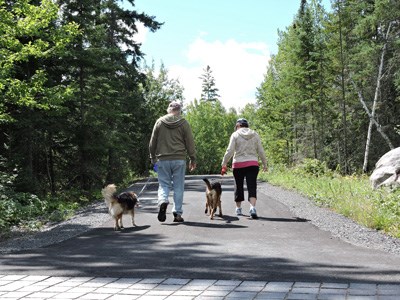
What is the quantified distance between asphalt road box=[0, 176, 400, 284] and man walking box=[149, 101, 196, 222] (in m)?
0.71

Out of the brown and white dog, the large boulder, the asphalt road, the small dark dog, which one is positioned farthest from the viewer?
the large boulder

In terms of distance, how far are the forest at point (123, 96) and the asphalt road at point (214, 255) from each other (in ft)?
13.9

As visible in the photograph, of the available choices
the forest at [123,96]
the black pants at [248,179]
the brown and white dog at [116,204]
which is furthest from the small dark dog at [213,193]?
the forest at [123,96]

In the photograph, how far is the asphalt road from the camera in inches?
202

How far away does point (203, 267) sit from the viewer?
17.9ft

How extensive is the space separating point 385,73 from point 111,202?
29648 mm

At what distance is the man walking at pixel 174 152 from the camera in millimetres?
9281

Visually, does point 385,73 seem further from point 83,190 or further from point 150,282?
point 150,282

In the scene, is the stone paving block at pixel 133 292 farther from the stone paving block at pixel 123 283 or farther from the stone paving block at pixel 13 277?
the stone paving block at pixel 13 277

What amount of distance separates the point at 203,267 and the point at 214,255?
694 millimetres

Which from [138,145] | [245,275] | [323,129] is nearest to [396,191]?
[245,275]

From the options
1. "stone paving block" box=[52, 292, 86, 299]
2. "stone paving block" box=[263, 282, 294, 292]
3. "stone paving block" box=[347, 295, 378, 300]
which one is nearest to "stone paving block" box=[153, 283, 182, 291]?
"stone paving block" box=[52, 292, 86, 299]

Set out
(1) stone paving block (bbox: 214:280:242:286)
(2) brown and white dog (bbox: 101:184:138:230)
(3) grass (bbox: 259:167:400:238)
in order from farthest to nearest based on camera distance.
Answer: (2) brown and white dog (bbox: 101:184:138:230) → (3) grass (bbox: 259:167:400:238) → (1) stone paving block (bbox: 214:280:242:286)

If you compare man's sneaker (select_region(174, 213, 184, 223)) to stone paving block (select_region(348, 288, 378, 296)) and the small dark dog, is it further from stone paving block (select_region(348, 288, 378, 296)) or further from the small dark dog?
stone paving block (select_region(348, 288, 378, 296))
